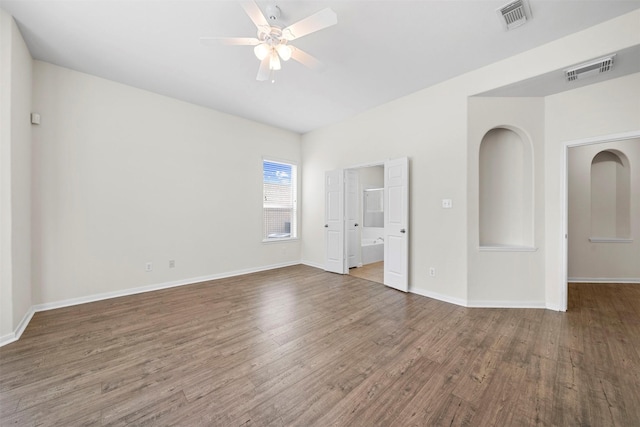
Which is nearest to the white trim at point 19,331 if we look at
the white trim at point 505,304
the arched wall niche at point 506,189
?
the white trim at point 505,304

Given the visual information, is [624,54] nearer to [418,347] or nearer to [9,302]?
[418,347]

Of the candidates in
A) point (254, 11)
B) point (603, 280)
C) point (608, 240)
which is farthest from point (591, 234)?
point (254, 11)

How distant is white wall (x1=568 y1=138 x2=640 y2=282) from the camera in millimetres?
4051

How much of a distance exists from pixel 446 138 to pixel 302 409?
351cm

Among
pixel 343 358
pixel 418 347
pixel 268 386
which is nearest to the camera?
pixel 268 386

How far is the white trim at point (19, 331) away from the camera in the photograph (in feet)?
7.24

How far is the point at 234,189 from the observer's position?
4660 mm

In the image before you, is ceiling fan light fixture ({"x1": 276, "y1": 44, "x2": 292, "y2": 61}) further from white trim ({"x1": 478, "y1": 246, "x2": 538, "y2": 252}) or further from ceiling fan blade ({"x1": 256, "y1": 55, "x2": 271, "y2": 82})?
white trim ({"x1": 478, "y1": 246, "x2": 538, "y2": 252})

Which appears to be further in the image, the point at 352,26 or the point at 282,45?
the point at 352,26

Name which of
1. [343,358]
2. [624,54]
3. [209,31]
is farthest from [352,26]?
[343,358]

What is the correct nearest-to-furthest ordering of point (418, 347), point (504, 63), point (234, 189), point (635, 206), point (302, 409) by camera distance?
point (302, 409) < point (418, 347) < point (504, 63) < point (635, 206) < point (234, 189)

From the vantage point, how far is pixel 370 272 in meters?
4.92

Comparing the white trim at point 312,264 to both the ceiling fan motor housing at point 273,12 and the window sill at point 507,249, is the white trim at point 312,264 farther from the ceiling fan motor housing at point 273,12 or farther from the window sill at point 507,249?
the ceiling fan motor housing at point 273,12

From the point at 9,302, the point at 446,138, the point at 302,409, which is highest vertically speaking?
the point at 446,138
